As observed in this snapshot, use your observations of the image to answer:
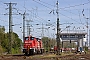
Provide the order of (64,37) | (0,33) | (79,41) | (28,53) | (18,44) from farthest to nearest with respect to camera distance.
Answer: (64,37) < (79,41) < (18,44) < (0,33) < (28,53)

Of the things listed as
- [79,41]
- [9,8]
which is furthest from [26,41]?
[79,41]

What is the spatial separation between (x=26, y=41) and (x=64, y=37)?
331 ft

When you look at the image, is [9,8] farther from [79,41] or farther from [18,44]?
[79,41]

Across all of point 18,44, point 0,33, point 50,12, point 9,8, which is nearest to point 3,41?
point 0,33

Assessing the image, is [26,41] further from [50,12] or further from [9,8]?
[9,8]

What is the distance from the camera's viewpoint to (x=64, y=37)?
152 metres

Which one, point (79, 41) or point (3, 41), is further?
point (79, 41)

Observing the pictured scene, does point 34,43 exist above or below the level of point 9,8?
below

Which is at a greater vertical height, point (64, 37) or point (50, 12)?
point (50, 12)

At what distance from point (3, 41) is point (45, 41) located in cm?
2746

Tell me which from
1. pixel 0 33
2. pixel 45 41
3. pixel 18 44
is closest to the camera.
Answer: pixel 0 33

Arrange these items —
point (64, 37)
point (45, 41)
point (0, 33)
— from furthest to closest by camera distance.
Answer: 1. point (64, 37)
2. point (45, 41)
3. point (0, 33)

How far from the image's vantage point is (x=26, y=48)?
50.6 m

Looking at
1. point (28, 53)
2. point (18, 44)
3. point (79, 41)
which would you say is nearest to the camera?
point (28, 53)
